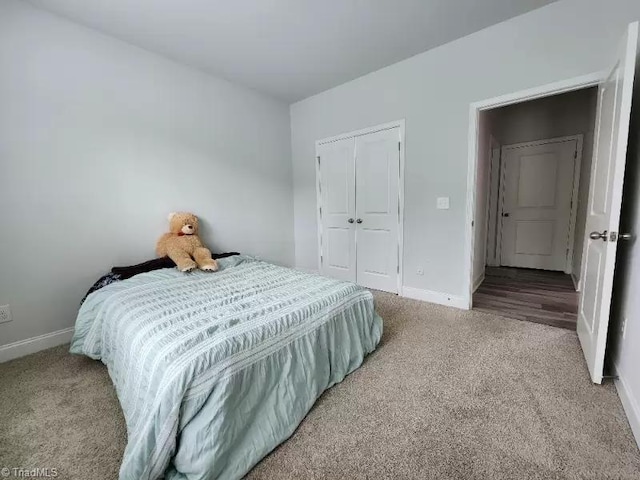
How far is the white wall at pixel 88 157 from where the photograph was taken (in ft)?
6.31

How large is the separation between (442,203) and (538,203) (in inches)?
104

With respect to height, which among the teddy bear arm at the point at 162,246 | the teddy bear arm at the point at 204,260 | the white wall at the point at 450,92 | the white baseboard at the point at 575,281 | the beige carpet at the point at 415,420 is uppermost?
the white wall at the point at 450,92

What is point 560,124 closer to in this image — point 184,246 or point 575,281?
point 575,281

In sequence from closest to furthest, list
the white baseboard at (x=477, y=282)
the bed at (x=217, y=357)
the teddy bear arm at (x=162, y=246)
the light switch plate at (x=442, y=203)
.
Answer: the bed at (x=217, y=357), the teddy bear arm at (x=162, y=246), the light switch plate at (x=442, y=203), the white baseboard at (x=477, y=282)

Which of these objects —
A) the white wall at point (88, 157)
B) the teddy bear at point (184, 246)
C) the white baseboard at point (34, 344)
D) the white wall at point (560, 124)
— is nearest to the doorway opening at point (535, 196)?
the white wall at point (560, 124)

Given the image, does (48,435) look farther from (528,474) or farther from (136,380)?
(528,474)

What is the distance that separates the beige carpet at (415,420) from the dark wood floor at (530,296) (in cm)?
58

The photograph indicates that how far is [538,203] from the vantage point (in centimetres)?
418

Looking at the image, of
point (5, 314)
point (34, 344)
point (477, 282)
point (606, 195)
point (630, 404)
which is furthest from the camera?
point (477, 282)

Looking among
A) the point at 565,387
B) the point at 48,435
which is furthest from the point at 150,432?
the point at 565,387

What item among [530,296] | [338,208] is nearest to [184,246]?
[338,208]

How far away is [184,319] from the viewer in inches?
53.6

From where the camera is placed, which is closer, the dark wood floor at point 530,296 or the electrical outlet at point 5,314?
the electrical outlet at point 5,314

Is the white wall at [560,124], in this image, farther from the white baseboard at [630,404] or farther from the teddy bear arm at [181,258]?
the teddy bear arm at [181,258]
